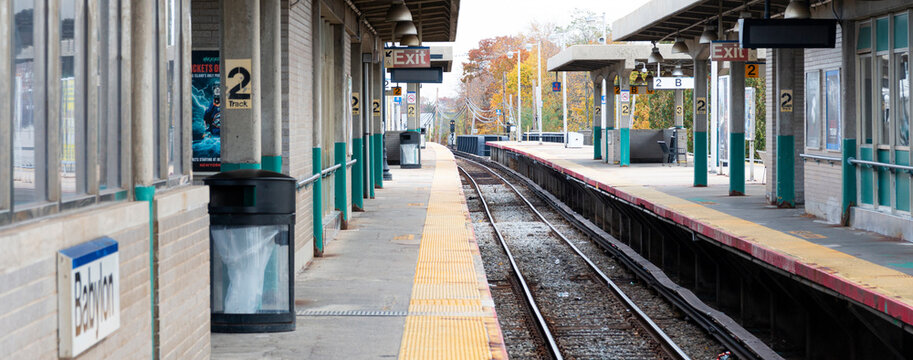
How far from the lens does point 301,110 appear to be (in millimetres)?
11727

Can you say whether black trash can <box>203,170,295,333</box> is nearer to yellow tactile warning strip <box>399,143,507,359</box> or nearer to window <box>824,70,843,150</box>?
yellow tactile warning strip <box>399,143,507,359</box>

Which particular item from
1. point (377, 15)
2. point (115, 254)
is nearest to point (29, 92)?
point (115, 254)

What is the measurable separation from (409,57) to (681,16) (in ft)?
18.4

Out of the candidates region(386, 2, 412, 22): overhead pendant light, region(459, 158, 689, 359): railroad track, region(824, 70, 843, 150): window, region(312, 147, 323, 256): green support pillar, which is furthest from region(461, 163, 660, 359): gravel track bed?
region(386, 2, 412, 22): overhead pendant light

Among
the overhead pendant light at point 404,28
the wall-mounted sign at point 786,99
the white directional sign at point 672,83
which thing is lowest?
the wall-mounted sign at point 786,99

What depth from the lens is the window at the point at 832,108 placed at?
14391 mm

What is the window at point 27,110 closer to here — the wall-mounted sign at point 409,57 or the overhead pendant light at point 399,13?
the overhead pendant light at point 399,13

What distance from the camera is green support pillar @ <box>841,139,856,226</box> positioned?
13.5 m

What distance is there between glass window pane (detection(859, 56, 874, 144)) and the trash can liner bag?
8.90 meters

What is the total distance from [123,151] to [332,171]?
1033 centimetres

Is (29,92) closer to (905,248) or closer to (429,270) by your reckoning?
(429,270)

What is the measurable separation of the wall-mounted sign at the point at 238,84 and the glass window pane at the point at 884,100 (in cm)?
821

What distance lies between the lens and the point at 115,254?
14.2 feet

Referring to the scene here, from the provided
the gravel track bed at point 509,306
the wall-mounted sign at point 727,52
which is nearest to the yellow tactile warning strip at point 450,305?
the gravel track bed at point 509,306
